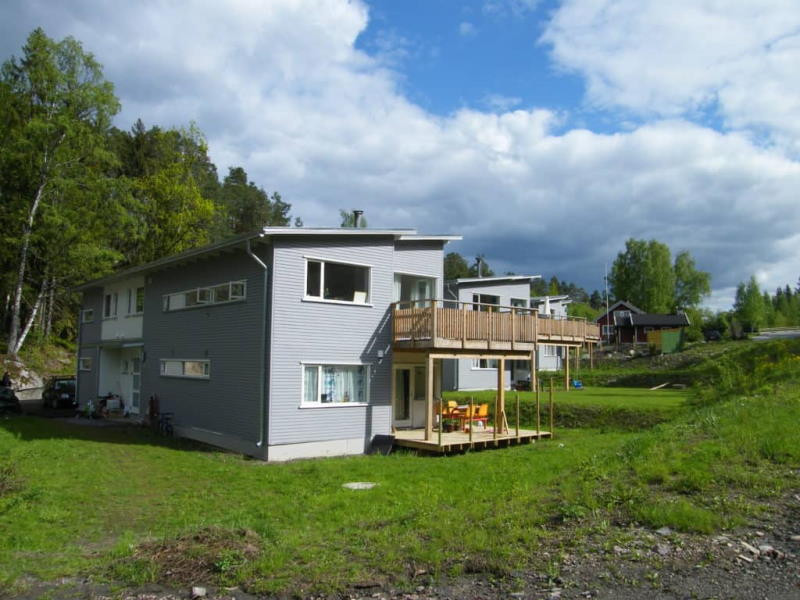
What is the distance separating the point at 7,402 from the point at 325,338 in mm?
15025

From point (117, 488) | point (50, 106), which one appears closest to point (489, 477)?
point (117, 488)

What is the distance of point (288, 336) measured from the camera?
16797 mm

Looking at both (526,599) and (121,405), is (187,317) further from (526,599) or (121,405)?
(526,599)

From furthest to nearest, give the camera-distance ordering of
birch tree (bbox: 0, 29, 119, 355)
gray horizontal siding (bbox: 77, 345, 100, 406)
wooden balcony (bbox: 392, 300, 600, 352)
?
birch tree (bbox: 0, 29, 119, 355)
gray horizontal siding (bbox: 77, 345, 100, 406)
wooden balcony (bbox: 392, 300, 600, 352)

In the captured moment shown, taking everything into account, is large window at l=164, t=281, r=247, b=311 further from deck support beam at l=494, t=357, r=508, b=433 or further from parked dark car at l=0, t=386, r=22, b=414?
parked dark car at l=0, t=386, r=22, b=414

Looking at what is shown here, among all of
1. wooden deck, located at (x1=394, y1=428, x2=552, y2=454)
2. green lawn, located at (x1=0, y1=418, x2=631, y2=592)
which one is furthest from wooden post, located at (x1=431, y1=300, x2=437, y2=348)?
green lawn, located at (x1=0, y1=418, x2=631, y2=592)

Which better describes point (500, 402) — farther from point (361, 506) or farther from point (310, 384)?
point (361, 506)

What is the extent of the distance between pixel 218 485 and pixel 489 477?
17.6ft

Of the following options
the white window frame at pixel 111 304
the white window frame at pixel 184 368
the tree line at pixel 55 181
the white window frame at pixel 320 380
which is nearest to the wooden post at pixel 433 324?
the white window frame at pixel 320 380

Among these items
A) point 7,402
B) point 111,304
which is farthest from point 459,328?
point 7,402

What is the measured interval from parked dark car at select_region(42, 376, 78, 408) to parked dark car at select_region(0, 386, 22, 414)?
3.61m

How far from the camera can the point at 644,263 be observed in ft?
283

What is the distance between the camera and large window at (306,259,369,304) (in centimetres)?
1772

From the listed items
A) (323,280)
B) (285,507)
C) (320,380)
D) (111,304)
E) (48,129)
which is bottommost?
(285,507)
